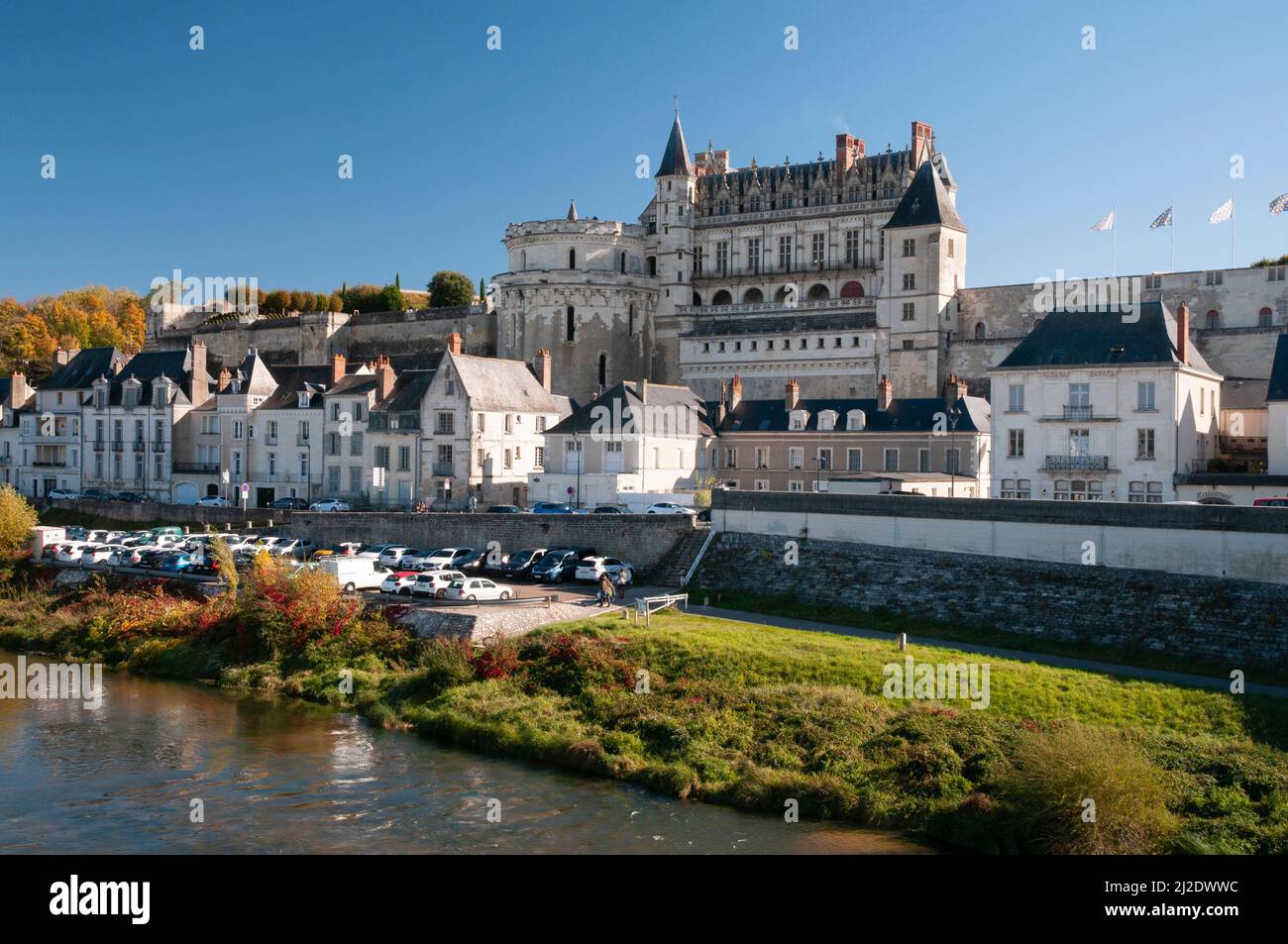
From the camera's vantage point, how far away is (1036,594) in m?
27.3

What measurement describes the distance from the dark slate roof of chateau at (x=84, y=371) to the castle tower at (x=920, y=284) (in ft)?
126

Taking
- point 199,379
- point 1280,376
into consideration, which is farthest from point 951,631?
point 199,379

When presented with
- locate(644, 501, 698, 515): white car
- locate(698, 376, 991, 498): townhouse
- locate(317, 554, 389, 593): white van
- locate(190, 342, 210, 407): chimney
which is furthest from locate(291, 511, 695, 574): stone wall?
locate(190, 342, 210, 407): chimney

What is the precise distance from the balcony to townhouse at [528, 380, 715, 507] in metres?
14.4

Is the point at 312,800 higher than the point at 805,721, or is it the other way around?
the point at 805,721

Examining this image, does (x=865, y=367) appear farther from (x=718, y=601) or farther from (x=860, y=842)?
(x=860, y=842)

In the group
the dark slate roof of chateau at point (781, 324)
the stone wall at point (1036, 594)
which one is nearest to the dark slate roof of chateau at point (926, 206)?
the dark slate roof of chateau at point (781, 324)

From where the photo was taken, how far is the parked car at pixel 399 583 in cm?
3219

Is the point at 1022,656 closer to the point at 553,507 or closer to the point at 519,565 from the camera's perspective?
the point at 519,565

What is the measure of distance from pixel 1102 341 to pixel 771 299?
3662cm

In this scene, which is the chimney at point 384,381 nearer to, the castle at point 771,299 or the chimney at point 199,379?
the chimney at point 199,379

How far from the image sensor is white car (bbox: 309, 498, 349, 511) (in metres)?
46.6

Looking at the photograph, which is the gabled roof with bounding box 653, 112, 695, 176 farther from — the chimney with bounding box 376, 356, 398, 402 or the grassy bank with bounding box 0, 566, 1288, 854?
the grassy bank with bounding box 0, 566, 1288, 854
